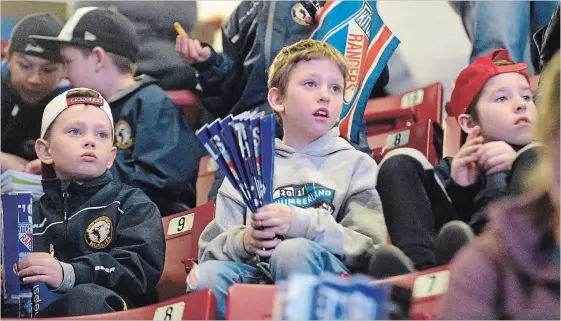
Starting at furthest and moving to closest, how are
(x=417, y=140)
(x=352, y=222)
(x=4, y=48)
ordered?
(x=4, y=48) → (x=417, y=140) → (x=352, y=222)

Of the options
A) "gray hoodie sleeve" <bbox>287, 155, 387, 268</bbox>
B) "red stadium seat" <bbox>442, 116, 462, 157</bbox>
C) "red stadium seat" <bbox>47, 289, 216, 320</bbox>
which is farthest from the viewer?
"red stadium seat" <bbox>442, 116, 462, 157</bbox>

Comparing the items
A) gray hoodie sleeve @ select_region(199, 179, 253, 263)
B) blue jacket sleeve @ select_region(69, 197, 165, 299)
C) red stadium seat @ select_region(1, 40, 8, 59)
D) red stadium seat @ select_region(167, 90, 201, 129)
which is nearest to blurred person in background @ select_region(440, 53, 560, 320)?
gray hoodie sleeve @ select_region(199, 179, 253, 263)

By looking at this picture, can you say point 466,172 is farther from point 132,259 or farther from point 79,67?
point 79,67

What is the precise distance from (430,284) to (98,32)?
1206 mm

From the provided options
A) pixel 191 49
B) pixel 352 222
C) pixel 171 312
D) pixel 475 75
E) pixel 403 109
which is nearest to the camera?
pixel 171 312

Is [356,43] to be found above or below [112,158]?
above

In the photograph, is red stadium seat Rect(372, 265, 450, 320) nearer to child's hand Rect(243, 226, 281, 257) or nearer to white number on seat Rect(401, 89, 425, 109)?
child's hand Rect(243, 226, 281, 257)

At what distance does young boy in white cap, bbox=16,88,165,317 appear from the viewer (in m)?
2.05

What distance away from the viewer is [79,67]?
2582 mm

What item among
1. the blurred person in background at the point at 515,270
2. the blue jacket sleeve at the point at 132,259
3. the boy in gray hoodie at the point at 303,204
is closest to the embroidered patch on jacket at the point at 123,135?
the blue jacket sleeve at the point at 132,259

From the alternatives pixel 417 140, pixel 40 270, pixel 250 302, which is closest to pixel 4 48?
pixel 40 270

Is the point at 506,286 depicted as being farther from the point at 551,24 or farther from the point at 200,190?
the point at 200,190

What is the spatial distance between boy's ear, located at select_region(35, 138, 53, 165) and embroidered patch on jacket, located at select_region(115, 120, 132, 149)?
0.74 ft

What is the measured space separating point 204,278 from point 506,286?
61 centimetres
